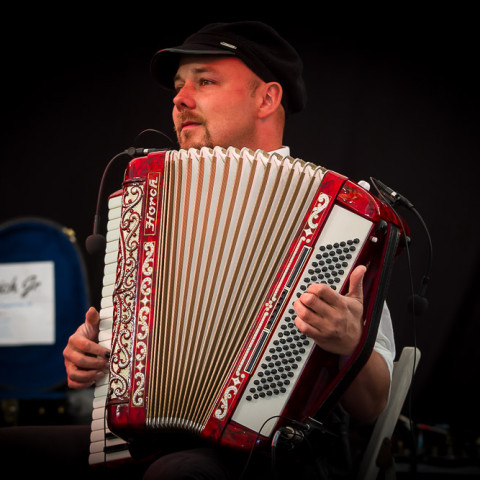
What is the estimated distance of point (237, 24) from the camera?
6.12ft

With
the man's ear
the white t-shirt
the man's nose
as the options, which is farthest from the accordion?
the man's ear

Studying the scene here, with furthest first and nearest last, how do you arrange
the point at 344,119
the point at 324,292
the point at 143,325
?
the point at 344,119, the point at 143,325, the point at 324,292

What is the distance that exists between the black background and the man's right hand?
3.96 feet

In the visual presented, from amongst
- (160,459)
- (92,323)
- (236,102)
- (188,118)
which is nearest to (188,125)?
(188,118)

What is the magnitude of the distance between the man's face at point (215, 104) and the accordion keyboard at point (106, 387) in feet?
1.35

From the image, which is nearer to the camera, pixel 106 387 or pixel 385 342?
pixel 106 387

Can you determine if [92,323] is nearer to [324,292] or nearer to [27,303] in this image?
[324,292]

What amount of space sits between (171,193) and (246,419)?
605 mm

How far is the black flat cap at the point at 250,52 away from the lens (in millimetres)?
1817

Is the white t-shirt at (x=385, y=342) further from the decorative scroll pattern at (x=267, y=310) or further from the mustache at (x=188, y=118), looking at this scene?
the mustache at (x=188, y=118)

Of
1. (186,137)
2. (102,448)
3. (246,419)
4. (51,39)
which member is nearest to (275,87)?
(186,137)

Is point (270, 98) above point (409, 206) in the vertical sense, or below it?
above

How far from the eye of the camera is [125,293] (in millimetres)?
1439

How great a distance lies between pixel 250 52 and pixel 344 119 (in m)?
0.96
